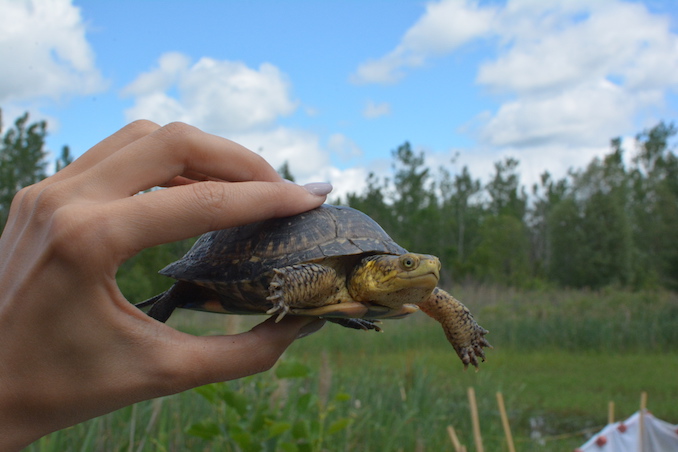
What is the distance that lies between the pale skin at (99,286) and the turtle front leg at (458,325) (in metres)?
0.77

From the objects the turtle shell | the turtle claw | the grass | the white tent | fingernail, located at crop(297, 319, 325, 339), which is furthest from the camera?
the white tent

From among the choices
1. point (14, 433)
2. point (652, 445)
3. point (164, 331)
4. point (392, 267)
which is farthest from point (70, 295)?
point (652, 445)

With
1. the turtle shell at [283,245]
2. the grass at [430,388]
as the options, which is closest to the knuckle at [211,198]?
the turtle shell at [283,245]

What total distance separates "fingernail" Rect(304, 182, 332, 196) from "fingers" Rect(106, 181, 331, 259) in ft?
0.61

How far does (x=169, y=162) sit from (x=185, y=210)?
0.54 feet

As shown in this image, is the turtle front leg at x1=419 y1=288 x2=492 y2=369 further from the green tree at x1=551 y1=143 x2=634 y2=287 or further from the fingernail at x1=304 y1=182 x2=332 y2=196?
the green tree at x1=551 y1=143 x2=634 y2=287

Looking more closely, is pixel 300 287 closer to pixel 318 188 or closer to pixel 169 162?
pixel 318 188

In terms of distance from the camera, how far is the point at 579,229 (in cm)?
2247

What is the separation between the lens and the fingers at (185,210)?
1.20 metres

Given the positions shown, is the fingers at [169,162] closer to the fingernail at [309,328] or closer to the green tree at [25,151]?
the fingernail at [309,328]

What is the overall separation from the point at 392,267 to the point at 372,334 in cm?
917

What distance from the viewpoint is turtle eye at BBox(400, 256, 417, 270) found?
155 centimetres

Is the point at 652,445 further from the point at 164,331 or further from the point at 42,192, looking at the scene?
the point at 42,192

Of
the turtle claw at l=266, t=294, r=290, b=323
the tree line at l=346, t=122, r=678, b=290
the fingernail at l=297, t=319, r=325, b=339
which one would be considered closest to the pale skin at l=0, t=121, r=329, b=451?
the turtle claw at l=266, t=294, r=290, b=323
